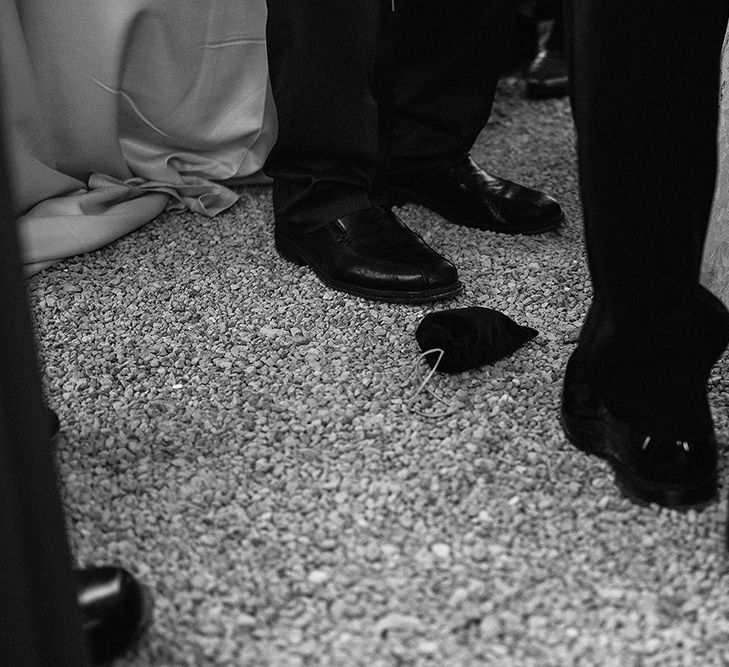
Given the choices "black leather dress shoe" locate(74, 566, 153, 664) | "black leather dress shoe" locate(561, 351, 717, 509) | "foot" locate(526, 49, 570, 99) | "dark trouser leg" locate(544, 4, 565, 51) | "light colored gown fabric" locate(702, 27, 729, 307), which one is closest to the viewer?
"black leather dress shoe" locate(74, 566, 153, 664)

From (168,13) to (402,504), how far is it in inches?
39.6

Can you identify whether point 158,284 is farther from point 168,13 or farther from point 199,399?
point 168,13

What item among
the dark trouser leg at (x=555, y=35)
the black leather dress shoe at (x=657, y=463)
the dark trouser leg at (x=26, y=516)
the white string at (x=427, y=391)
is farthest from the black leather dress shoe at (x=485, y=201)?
the dark trouser leg at (x=26, y=516)

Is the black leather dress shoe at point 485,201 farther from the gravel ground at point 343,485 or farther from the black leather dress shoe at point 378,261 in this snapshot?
the black leather dress shoe at point 378,261

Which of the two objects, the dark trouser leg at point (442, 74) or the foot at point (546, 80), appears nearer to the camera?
the dark trouser leg at point (442, 74)

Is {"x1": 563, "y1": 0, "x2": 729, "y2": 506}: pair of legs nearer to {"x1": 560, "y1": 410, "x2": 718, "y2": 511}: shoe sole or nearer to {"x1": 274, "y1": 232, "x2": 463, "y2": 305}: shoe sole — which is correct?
{"x1": 560, "y1": 410, "x2": 718, "y2": 511}: shoe sole

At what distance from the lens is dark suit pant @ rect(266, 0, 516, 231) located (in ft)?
4.73

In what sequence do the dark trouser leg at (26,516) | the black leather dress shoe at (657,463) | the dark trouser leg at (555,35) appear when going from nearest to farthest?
the dark trouser leg at (26,516) < the black leather dress shoe at (657,463) < the dark trouser leg at (555,35)

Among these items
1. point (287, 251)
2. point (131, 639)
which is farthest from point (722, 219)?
point (131, 639)

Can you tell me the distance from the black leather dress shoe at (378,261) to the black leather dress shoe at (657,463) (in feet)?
1.26

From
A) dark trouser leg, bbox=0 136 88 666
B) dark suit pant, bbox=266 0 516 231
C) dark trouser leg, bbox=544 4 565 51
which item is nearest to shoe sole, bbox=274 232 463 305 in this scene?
dark suit pant, bbox=266 0 516 231

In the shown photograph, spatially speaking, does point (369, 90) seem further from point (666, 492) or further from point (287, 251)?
point (666, 492)

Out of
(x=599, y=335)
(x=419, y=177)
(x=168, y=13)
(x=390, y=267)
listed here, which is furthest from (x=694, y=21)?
(x=168, y=13)

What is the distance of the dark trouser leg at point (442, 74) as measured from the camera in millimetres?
1619
